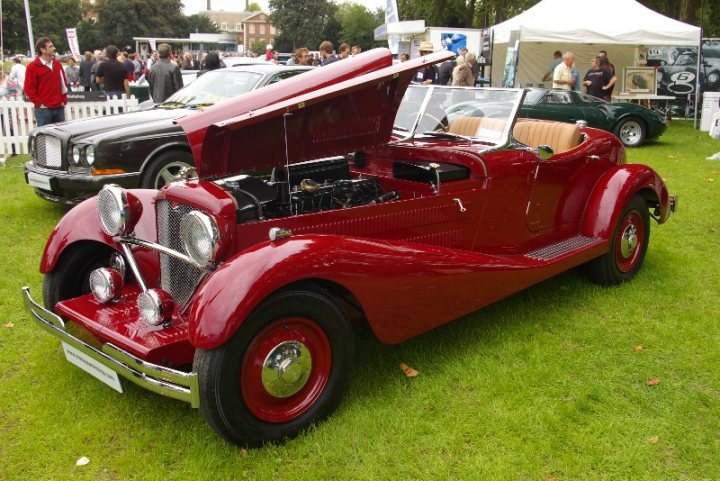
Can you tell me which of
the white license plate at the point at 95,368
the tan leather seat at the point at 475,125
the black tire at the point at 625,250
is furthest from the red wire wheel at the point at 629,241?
the white license plate at the point at 95,368

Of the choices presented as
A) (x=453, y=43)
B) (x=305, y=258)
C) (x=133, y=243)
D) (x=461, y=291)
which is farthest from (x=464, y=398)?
(x=453, y=43)

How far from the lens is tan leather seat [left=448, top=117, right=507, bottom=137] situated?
14.3 feet

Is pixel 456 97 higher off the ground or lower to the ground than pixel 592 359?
higher

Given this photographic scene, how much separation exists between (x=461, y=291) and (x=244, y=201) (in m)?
1.35

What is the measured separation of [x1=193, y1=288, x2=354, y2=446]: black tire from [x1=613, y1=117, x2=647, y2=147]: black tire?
1154 centimetres

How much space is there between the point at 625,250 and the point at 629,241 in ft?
0.30

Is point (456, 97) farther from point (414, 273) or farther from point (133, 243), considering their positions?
point (133, 243)

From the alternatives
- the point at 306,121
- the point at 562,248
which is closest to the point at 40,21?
the point at 306,121

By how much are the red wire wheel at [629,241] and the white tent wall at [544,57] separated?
48.8ft

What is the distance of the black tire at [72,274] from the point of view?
3.67 metres

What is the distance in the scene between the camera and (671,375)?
145 inches

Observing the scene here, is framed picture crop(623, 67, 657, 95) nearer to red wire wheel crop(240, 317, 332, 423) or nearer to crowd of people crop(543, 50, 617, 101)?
crowd of people crop(543, 50, 617, 101)

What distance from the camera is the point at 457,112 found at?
4.61 m

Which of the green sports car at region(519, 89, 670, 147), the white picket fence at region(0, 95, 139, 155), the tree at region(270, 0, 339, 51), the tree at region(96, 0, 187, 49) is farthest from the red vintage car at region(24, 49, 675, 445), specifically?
the tree at region(270, 0, 339, 51)
